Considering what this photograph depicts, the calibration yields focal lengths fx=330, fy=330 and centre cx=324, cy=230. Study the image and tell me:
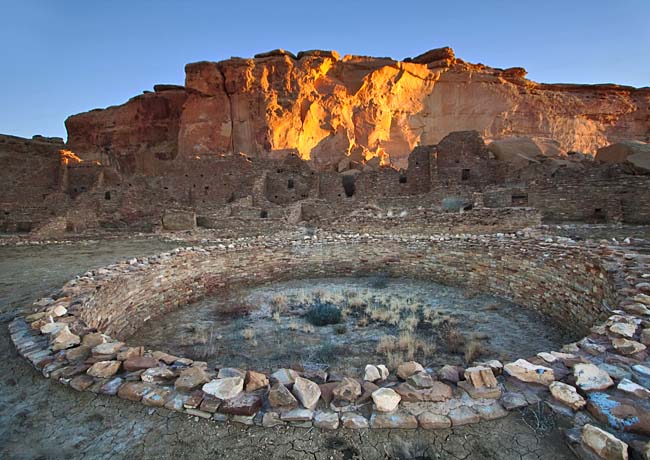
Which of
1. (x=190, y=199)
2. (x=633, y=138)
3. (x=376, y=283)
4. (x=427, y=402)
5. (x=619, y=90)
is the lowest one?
(x=376, y=283)

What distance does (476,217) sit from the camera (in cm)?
991

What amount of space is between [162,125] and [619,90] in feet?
146

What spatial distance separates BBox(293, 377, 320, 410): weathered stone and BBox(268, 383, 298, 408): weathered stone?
5 cm

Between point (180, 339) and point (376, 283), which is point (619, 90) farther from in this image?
point (180, 339)

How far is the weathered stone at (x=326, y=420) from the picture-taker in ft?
6.31

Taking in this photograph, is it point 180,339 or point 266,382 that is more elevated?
point 266,382

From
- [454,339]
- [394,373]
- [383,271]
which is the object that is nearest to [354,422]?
[394,373]

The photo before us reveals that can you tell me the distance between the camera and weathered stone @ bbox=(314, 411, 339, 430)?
1924mm

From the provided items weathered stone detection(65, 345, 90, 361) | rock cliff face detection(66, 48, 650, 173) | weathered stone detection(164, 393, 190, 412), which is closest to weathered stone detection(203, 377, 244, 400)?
weathered stone detection(164, 393, 190, 412)

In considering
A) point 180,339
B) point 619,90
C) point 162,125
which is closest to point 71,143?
point 162,125

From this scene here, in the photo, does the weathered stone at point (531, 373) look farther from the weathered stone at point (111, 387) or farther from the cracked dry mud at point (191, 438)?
the weathered stone at point (111, 387)

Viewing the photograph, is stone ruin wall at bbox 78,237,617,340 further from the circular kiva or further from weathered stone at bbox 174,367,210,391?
weathered stone at bbox 174,367,210,391

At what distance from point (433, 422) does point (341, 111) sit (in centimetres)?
2957

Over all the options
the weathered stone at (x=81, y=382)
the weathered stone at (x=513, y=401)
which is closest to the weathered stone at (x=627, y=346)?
the weathered stone at (x=513, y=401)
